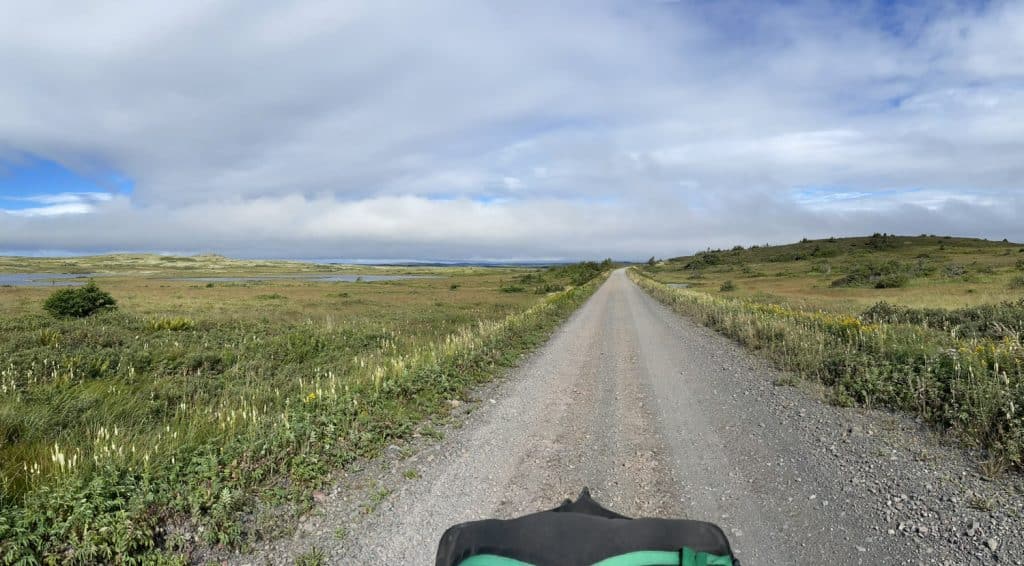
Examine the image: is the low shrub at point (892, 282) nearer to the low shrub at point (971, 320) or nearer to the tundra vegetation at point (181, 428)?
the low shrub at point (971, 320)

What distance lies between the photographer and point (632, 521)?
6.38 ft

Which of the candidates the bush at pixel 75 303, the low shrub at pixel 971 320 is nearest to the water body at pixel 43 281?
the bush at pixel 75 303

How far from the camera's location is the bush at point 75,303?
21062 mm

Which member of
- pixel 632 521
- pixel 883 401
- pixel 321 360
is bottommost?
pixel 321 360

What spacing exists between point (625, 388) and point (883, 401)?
373cm

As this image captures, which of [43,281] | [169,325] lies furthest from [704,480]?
[43,281]

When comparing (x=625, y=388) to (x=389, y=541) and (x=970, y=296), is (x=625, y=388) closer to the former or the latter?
(x=389, y=541)

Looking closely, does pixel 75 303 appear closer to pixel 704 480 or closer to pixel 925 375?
pixel 704 480

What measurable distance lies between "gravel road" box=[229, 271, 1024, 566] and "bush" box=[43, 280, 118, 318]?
2288 cm

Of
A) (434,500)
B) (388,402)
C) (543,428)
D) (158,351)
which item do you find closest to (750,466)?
(543,428)

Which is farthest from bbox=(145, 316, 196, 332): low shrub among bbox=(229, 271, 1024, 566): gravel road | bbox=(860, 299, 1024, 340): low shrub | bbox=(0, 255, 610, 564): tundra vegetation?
bbox=(860, 299, 1024, 340): low shrub

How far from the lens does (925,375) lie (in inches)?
259

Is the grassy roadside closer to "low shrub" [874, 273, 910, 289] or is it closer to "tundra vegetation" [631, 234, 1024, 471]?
"tundra vegetation" [631, 234, 1024, 471]

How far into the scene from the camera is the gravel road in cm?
359
